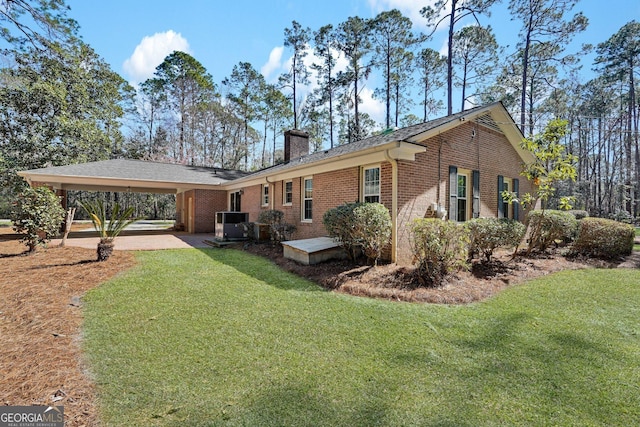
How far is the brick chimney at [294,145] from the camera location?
1612cm

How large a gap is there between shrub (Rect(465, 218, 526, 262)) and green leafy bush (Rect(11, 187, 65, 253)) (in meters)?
11.9

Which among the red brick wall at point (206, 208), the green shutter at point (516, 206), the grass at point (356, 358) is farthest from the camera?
the red brick wall at point (206, 208)

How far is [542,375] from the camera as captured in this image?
2.84 metres

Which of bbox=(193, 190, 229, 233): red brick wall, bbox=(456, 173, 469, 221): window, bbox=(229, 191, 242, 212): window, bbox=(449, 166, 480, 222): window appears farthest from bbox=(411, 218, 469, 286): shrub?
bbox=(193, 190, 229, 233): red brick wall

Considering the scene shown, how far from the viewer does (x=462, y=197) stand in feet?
29.2

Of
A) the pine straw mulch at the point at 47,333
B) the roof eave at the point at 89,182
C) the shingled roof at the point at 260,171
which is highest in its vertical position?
the shingled roof at the point at 260,171

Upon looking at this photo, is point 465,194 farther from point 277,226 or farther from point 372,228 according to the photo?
point 277,226

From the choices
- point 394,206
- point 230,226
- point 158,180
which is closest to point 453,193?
point 394,206

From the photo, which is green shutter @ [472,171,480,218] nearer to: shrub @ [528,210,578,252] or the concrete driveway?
shrub @ [528,210,578,252]

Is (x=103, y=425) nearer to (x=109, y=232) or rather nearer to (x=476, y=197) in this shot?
(x=109, y=232)

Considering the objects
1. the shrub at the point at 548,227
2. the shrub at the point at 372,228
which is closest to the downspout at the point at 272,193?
the shrub at the point at 372,228

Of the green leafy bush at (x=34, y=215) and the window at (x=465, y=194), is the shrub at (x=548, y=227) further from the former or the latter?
the green leafy bush at (x=34, y=215)

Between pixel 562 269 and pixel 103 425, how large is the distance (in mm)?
9321

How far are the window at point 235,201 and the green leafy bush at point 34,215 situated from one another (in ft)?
26.4
